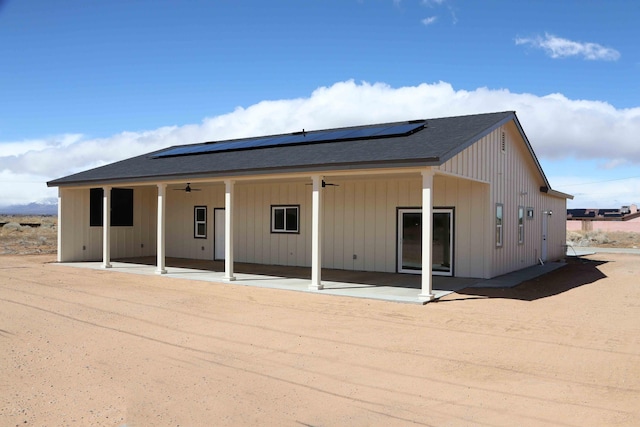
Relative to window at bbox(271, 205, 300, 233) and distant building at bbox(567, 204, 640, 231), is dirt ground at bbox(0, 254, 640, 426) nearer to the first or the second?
window at bbox(271, 205, 300, 233)

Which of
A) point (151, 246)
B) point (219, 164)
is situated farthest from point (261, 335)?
point (151, 246)

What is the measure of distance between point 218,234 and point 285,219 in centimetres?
329

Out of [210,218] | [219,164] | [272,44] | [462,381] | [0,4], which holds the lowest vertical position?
[462,381]

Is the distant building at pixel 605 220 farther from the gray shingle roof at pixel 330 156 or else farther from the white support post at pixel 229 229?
the white support post at pixel 229 229

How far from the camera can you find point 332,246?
15883 mm

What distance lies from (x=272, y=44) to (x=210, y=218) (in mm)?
6859

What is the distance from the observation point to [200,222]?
19328 mm

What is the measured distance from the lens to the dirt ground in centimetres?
439

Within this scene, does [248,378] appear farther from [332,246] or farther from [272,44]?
[272,44]

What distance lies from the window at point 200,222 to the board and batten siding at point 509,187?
10.6m

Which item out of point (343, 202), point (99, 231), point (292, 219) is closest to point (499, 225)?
point (343, 202)

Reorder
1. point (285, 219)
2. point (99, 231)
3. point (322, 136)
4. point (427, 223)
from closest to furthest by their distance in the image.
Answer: point (427, 223)
point (322, 136)
point (285, 219)
point (99, 231)

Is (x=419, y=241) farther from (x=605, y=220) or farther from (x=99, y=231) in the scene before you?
(x=605, y=220)

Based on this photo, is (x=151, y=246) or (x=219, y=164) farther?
(x=151, y=246)
